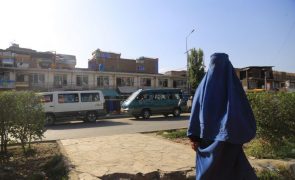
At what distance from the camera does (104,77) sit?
→ 4506 cm

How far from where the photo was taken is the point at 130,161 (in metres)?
5.73

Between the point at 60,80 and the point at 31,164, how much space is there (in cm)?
3675

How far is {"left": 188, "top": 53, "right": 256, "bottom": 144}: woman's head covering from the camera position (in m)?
2.66

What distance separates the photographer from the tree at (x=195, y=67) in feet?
133

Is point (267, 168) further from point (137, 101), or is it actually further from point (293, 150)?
point (137, 101)

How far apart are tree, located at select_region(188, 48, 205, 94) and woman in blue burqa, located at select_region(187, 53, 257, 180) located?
37.7 m

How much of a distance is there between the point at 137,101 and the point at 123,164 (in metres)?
15.4

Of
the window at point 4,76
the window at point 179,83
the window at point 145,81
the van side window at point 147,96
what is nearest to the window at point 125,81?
the window at point 145,81

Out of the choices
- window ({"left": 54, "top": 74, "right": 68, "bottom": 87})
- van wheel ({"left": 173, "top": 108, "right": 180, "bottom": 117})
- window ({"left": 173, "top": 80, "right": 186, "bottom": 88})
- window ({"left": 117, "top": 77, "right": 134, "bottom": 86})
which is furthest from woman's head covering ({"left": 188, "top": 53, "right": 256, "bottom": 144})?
window ({"left": 173, "top": 80, "right": 186, "bottom": 88})

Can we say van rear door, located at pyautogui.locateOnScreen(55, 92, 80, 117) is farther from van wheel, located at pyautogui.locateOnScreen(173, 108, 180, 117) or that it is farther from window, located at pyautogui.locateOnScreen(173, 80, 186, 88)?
window, located at pyautogui.locateOnScreen(173, 80, 186, 88)

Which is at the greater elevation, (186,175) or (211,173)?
(211,173)

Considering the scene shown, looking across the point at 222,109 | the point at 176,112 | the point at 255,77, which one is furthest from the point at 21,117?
the point at 255,77

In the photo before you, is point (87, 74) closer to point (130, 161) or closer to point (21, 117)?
point (21, 117)

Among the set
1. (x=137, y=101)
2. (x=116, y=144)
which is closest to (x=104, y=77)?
(x=137, y=101)
